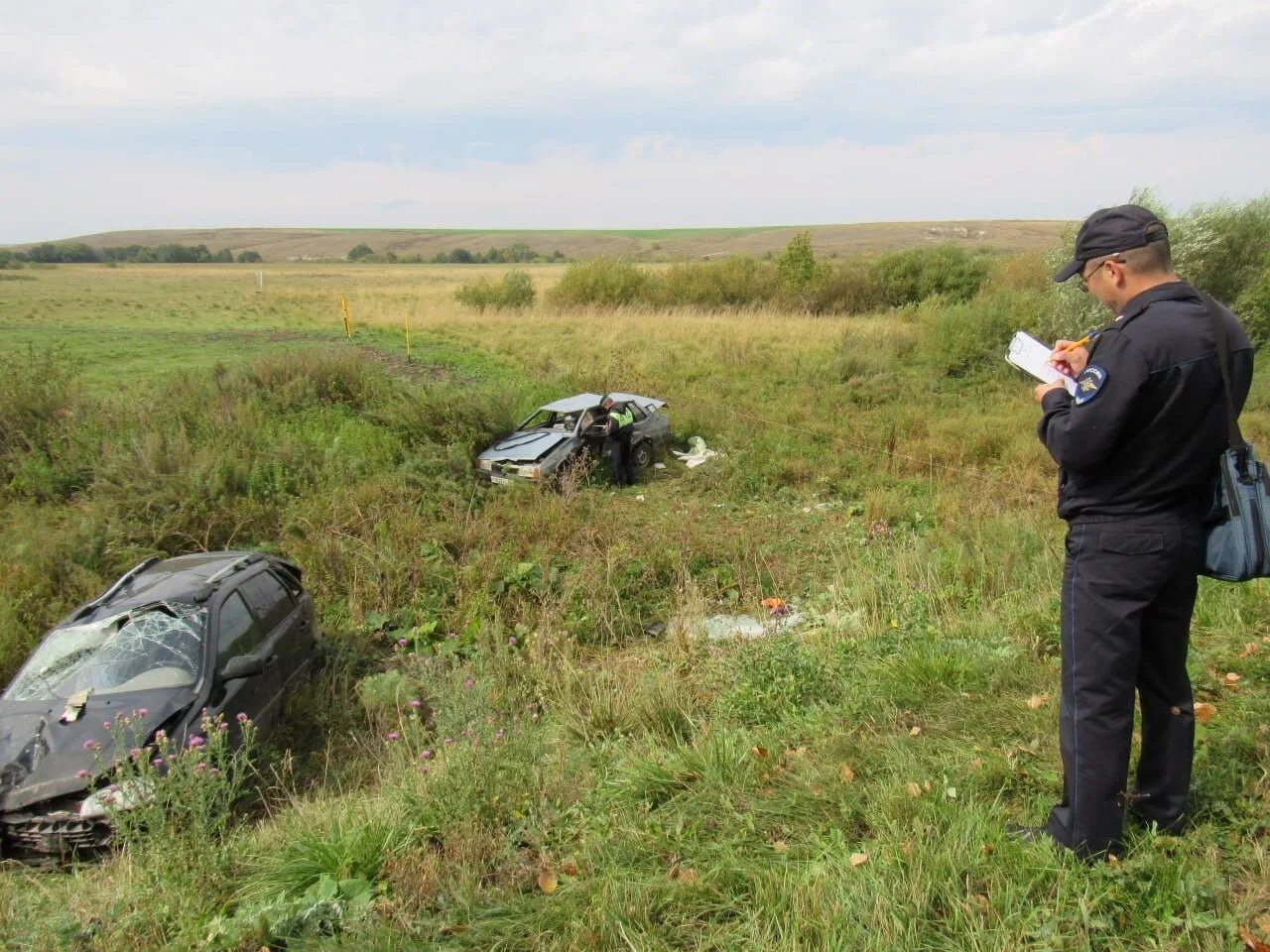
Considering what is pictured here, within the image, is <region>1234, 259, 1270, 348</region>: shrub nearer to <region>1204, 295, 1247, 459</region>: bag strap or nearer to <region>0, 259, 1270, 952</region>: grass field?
<region>0, 259, 1270, 952</region>: grass field

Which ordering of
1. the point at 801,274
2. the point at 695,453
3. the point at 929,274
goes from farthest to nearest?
1. the point at 801,274
2. the point at 929,274
3. the point at 695,453

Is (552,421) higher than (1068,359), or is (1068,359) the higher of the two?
(1068,359)

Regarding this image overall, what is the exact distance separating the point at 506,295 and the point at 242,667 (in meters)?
30.9

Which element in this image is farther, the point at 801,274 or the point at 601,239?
the point at 601,239

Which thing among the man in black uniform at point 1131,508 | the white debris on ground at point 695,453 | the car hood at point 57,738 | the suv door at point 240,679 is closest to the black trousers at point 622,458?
the white debris on ground at point 695,453

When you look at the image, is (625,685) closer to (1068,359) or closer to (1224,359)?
(1068,359)

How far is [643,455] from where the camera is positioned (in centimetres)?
1348

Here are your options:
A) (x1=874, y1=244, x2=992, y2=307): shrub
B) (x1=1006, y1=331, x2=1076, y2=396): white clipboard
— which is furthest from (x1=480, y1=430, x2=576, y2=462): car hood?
(x1=874, y1=244, x2=992, y2=307): shrub

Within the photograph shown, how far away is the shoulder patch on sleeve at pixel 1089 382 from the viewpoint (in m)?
2.32

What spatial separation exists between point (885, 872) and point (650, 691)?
6.53ft

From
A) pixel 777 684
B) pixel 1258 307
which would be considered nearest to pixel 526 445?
pixel 777 684

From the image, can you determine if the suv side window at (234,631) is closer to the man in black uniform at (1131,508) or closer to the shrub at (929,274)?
the man in black uniform at (1131,508)

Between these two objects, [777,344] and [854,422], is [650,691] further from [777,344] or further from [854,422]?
[777,344]

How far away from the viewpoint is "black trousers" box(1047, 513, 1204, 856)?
7.69 ft
